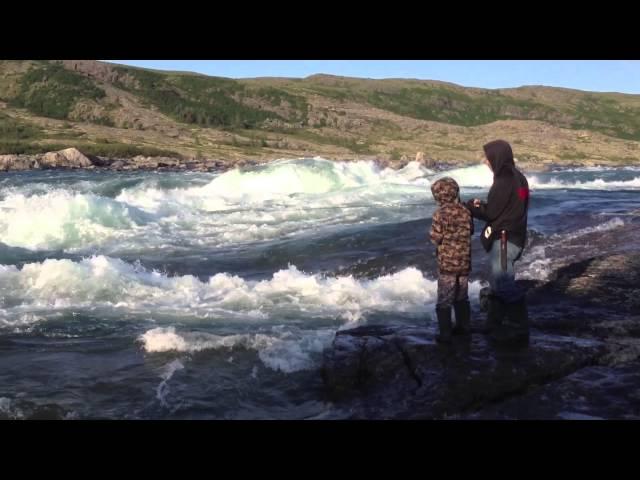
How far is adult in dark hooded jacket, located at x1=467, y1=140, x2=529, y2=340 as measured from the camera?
24.8 feet

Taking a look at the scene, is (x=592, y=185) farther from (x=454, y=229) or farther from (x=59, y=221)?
(x=454, y=229)

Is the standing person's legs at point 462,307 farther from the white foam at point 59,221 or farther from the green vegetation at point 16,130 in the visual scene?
the green vegetation at point 16,130

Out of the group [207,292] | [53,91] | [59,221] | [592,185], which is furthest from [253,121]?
[207,292]

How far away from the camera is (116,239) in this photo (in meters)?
22.0

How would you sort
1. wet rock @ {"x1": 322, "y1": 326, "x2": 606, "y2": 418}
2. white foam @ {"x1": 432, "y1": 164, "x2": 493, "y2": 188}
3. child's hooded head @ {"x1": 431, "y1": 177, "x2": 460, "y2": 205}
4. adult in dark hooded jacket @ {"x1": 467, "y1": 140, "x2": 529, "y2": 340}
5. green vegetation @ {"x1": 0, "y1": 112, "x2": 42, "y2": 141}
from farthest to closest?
green vegetation @ {"x1": 0, "y1": 112, "x2": 42, "y2": 141}
white foam @ {"x1": 432, "y1": 164, "x2": 493, "y2": 188}
child's hooded head @ {"x1": 431, "y1": 177, "x2": 460, "y2": 205}
adult in dark hooded jacket @ {"x1": 467, "y1": 140, "x2": 529, "y2": 340}
wet rock @ {"x1": 322, "y1": 326, "x2": 606, "y2": 418}

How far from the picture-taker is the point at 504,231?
7727 mm

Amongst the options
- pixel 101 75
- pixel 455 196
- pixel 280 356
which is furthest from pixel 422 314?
pixel 101 75

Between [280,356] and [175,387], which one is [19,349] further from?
[280,356]

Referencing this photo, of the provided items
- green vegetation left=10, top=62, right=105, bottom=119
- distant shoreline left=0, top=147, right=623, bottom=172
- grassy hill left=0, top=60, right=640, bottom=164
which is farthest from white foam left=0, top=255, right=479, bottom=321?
green vegetation left=10, top=62, right=105, bottom=119

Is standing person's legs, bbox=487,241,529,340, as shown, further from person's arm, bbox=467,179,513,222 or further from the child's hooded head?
the child's hooded head

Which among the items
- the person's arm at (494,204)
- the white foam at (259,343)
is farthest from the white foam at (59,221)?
the person's arm at (494,204)

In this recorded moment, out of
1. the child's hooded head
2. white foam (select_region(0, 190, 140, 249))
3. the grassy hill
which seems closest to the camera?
the child's hooded head
